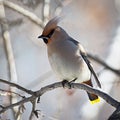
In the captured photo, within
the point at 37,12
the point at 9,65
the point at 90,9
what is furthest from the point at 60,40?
the point at 90,9

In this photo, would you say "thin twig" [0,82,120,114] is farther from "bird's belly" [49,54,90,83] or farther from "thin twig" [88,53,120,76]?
"thin twig" [88,53,120,76]

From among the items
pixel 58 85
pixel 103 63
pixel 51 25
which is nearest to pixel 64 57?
pixel 51 25

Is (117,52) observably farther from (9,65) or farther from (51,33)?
(51,33)

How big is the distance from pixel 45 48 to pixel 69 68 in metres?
1.99

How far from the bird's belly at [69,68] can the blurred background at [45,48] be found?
1.49ft

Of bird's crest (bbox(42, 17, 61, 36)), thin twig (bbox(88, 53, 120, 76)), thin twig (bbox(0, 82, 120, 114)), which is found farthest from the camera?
thin twig (bbox(88, 53, 120, 76))

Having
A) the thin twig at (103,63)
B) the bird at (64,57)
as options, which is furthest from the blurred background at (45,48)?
the bird at (64,57)

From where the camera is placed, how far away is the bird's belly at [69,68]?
2707mm

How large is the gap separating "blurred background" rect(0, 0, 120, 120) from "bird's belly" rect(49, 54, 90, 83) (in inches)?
17.9

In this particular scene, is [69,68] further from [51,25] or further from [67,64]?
[51,25]

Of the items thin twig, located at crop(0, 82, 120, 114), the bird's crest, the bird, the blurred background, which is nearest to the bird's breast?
the bird

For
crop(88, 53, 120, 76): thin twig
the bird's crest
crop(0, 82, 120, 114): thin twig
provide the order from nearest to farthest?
crop(0, 82, 120, 114): thin twig, the bird's crest, crop(88, 53, 120, 76): thin twig

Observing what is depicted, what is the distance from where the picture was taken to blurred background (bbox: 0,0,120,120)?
3686 millimetres

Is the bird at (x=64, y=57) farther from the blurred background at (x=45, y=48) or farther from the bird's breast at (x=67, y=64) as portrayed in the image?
the blurred background at (x=45, y=48)
